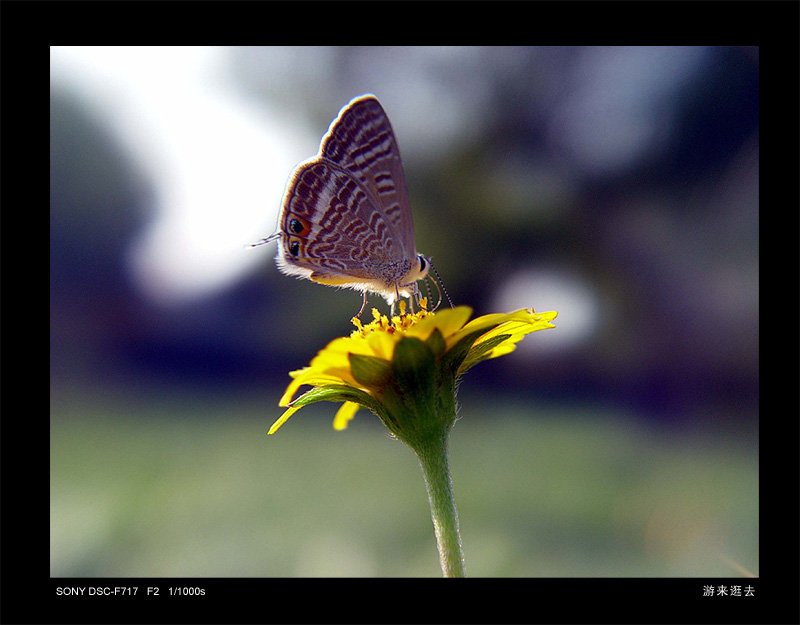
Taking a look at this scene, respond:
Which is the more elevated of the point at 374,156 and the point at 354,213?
the point at 374,156

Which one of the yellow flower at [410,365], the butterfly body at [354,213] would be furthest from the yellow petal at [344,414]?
the butterfly body at [354,213]

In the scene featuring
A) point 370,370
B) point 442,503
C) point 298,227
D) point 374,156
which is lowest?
point 442,503

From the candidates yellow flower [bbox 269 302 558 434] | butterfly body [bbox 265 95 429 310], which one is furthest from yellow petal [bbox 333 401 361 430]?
butterfly body [bbox 265 95 429 310]

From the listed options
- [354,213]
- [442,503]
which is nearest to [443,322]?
[442,503]

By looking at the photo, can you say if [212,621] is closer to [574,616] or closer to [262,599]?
[262,599]

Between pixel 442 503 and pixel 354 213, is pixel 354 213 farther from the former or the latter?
pixel 442 503

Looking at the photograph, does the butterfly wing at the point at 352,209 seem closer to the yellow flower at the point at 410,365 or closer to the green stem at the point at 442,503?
the yellow flower at the point at 410,365
